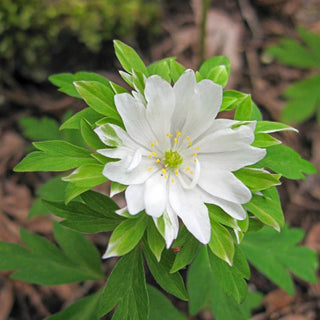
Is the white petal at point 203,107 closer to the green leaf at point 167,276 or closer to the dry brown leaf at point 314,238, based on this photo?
the green leaf at point 167,276

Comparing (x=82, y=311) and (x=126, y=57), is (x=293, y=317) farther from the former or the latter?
(x=126, y=57)

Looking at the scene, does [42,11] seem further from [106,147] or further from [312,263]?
[312,263]

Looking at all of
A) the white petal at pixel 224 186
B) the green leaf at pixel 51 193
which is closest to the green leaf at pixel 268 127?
the white petal at pixel 224 186

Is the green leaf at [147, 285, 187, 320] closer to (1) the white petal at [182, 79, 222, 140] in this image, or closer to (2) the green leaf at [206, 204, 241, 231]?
(2) the green leaf at [206, 204, 241, 231]

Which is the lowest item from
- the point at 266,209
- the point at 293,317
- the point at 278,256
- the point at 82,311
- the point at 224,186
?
the point at 293,317

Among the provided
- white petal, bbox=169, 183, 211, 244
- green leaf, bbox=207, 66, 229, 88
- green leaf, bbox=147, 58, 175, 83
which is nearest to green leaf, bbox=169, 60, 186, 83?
green leaf, bbox=147, 58, 175, 83

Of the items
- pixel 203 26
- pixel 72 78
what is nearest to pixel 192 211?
pixel 72 78

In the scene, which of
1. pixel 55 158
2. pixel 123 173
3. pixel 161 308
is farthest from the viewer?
pixel 161 308
